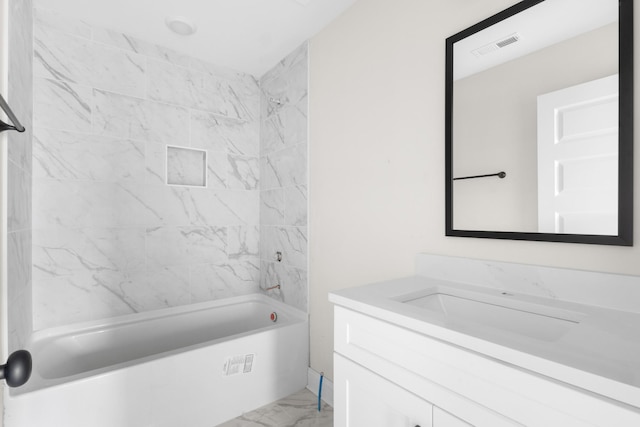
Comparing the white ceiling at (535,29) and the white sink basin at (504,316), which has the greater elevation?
the white ceiling at (535,29)

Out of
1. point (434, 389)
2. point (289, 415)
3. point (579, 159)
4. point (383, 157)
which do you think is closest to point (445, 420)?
point (434, 389)

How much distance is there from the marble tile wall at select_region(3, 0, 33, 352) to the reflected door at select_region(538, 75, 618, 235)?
72.3 inches

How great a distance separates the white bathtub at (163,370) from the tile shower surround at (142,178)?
0.14 m

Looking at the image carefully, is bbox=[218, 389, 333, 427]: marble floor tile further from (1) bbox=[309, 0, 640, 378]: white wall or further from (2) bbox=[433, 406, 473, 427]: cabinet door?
(2) bbox=[433, 406, 473, 427]: cabinet door

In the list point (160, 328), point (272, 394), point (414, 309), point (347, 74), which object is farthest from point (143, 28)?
point (272, 394)

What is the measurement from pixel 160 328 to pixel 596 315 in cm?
234

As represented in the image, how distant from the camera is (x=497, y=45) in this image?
1152mm

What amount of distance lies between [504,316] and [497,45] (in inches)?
38.4

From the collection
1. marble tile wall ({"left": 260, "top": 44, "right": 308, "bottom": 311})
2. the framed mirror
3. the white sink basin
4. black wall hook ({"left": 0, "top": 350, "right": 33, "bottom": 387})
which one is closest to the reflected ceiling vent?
the framed mirror

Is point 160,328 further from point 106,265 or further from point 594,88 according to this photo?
point 594,88

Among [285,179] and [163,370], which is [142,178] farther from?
[163,370]

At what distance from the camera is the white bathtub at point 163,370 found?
53.0 inches

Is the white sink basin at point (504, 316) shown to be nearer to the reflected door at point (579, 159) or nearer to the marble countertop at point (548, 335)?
the marble countertop at point (548, 335)

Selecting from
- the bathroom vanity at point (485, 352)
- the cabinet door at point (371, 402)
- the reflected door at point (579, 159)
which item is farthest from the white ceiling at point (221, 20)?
the cabinet door at point (371, 402)
